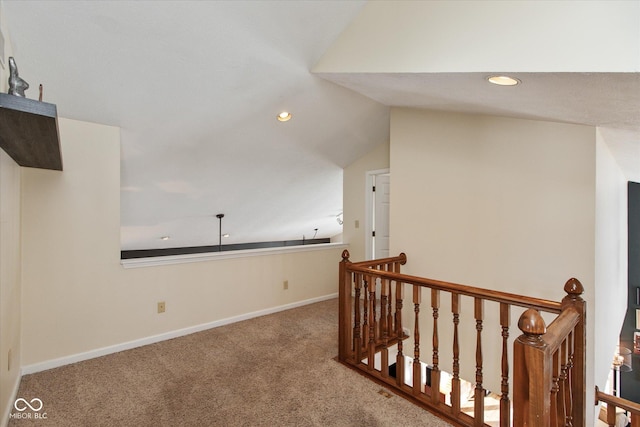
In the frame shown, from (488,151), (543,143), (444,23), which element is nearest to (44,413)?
(444,23)

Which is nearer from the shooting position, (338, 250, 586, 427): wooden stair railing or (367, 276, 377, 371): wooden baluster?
(338, 250, 586, 427): wooden stair railing

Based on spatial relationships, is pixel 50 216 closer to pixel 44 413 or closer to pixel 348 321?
pixel 44 413

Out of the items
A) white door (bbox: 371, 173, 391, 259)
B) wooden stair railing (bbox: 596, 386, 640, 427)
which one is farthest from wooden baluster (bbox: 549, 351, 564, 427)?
white door (bbox: 371, 173, 391, 259)

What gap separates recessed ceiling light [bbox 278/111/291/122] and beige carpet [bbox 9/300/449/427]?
2.29 meters

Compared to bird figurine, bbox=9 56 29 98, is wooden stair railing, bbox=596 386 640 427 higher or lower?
lower

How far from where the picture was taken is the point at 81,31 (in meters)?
2.01

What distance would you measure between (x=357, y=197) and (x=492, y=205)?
238 cm

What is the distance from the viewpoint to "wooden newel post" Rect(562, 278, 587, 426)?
1.72 metres

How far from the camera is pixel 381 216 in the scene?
16.0 feet

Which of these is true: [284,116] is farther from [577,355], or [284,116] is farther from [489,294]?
[577,355]

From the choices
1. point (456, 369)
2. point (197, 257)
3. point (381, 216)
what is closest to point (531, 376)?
point (456, 369)

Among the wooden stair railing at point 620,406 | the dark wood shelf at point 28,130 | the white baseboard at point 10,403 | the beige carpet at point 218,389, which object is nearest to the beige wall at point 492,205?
the wooden stair railing at point 620,406

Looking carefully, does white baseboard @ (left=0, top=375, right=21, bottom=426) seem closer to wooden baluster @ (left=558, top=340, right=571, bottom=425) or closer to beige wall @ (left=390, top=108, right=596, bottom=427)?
wooden baluster @ (left=558, top=340, right=571, bottom=425)

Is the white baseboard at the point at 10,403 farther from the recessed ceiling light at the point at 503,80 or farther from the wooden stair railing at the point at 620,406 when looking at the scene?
the wooden stair railing at the point at 620,406
